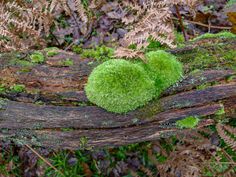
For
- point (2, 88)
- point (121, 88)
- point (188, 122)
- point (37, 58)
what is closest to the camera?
point (121, 88)

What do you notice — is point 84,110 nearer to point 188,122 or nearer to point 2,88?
point 2,88

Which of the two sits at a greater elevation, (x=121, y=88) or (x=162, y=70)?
(x=162, y=70)

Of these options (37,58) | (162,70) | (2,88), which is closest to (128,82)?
(162,70)

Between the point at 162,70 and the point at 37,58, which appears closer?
the point at 162,70

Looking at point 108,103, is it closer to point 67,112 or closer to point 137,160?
point 67,112

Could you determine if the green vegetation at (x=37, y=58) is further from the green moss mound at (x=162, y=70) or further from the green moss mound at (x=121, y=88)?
the green moss mound at (x=162, y=70)

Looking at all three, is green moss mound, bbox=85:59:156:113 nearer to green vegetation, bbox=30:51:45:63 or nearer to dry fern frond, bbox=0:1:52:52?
green vegetation, bbox=30:51:45:63

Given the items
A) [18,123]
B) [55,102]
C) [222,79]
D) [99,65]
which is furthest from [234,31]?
[18,123]
